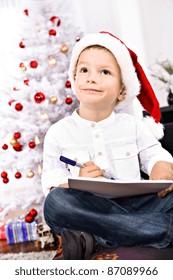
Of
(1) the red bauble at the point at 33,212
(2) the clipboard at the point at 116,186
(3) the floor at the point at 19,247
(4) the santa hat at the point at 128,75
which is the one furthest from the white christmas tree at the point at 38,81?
(2) the clipboard at the point at 116,186

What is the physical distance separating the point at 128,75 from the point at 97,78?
0.42 feet

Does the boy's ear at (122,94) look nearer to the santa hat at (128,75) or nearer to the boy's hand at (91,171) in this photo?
the santa hat at (128,75)

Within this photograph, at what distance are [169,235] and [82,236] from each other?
22 centimetres

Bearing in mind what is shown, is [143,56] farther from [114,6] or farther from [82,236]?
[82,236]

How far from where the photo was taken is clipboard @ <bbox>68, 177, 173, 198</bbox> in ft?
2.99

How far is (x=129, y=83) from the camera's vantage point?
4.10ft

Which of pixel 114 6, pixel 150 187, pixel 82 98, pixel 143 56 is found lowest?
pixel 150 187

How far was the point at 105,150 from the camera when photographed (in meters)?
1.20

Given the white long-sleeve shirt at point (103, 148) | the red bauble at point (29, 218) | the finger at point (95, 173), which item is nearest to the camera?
the finger at point (95, 173)

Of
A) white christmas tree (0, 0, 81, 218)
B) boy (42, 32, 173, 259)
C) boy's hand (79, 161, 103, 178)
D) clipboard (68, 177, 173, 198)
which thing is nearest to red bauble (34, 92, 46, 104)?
white christmas tree (0, 0, 81, 218)

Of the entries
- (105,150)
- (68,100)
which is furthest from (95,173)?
(68,100)

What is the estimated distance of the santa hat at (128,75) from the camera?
1.22 m

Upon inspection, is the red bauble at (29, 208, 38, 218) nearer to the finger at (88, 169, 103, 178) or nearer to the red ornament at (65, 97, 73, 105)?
the red ornament at (65, 97, 73, 105)
